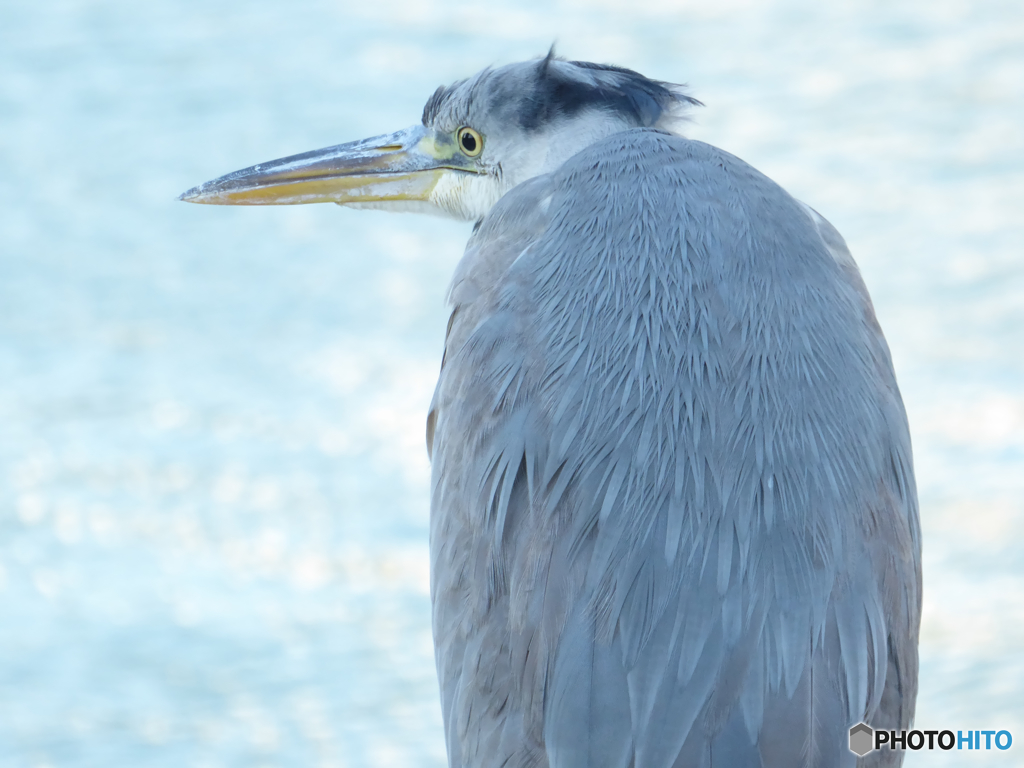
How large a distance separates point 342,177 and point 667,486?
44.5 inches

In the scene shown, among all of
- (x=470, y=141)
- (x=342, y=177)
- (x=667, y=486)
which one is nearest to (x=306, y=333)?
(x=342, y=177)

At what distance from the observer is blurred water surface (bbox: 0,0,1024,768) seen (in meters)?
3.03

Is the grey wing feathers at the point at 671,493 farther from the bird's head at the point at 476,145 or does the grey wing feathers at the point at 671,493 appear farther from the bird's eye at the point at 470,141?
the bird's eye at the point at 470,141

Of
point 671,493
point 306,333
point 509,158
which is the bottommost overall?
point 671,493

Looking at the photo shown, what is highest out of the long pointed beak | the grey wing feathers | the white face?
the long pointed beak

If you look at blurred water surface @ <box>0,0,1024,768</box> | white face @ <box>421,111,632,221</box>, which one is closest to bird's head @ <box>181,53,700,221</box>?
white face @ <box>421,111,632,221</box>

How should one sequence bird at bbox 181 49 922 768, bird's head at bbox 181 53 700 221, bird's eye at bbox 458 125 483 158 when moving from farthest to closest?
bird's eye at bbox 458 125 483 158, bird's head at bbox 181 53 700 221, bird at bbox 181 49 922 768

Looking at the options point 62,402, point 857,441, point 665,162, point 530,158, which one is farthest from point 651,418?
point 62,402

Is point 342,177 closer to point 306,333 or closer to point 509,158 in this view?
point 509,158

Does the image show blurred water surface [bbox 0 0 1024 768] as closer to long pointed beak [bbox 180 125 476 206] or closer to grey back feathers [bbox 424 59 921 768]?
long pointed beak [bbox 180 125 476 206]

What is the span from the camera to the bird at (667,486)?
163cm

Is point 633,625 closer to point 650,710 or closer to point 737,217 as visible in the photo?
point 650,710

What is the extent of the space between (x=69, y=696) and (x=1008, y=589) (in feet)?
6.23

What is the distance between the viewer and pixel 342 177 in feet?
8.59
